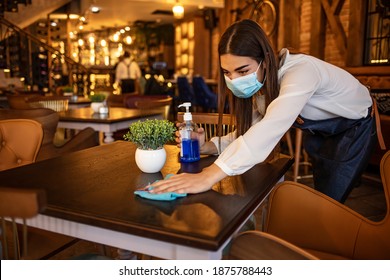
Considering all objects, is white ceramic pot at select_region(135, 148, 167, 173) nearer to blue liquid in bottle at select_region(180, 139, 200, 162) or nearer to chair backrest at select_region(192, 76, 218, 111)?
blue liquid in bottle at select_region(180, 139, 200, 162)

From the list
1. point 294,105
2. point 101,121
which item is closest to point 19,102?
point 101,121

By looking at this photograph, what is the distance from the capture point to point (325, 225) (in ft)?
4.84

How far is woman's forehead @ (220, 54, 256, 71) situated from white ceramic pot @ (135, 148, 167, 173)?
414 mm

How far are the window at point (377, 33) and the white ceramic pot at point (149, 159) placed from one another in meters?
4.25

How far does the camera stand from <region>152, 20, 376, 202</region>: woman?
1.24m

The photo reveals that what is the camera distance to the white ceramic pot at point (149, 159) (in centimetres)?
145

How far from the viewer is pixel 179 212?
3.49 ft

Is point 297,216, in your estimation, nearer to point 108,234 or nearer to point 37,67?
point 108,234

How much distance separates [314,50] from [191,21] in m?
7.36

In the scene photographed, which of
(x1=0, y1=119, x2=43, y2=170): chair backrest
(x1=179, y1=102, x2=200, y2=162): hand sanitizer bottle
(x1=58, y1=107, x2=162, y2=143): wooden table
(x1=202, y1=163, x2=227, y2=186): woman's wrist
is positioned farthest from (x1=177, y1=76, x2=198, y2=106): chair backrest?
(x1=202, y1=163, x2=227, y2=186): woman's wrist

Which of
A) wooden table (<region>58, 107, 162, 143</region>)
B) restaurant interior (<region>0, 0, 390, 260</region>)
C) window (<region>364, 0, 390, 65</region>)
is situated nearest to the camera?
restaurant interior (<region>0, 0, 390, 260</region>)

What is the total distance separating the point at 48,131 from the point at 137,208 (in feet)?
6.22

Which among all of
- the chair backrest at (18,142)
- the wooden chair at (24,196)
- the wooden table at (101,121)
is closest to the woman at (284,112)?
the wooden chair at (24,196)

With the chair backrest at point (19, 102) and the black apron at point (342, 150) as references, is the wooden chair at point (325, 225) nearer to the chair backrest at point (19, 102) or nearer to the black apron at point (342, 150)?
the black apron at point (342, 150)
